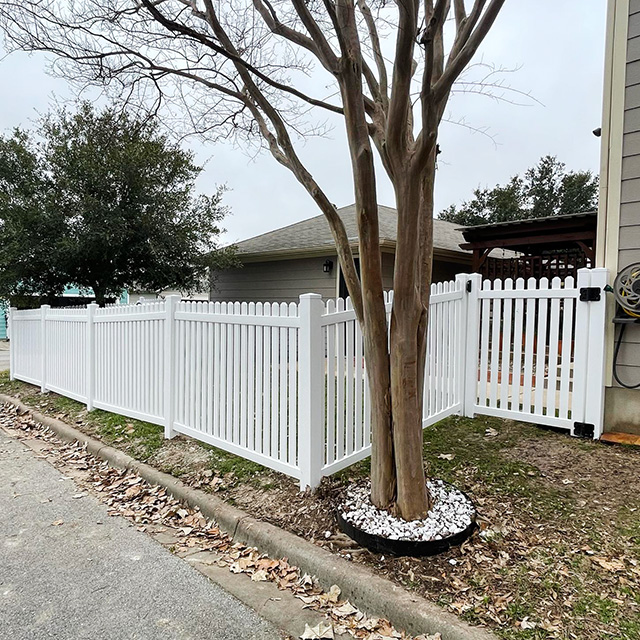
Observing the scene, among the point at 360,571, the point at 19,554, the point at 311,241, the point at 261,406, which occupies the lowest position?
the point at 19,554

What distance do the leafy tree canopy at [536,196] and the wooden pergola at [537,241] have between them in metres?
17.0

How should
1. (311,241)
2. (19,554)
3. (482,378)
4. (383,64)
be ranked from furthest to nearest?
(311,241)
(482,378)
(383,64)
(19,554)

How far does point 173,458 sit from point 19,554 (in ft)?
4.48

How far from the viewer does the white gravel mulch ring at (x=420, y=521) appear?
7.91 ft

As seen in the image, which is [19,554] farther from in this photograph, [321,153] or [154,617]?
[321,153]

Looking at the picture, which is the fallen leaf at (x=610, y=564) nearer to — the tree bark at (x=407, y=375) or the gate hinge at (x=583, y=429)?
the tree bark at (x=407, y=375)

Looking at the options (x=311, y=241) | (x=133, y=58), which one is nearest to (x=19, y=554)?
(x=133, y=58)

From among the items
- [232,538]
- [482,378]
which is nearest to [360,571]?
[232,538]

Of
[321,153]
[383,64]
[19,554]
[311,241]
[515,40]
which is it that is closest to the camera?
[19,554]

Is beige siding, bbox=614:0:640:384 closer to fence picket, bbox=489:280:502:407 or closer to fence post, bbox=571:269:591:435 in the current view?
fence post, bbox=571:269:591:435

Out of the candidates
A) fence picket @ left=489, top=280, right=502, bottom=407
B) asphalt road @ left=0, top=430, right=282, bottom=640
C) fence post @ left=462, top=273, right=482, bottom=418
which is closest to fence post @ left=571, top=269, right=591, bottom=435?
fence picket @ left=489, top=280, right=502, bottom=407

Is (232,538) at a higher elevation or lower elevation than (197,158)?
lower

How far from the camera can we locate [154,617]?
2.10 meters

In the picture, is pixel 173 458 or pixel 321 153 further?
pixel 321 153
